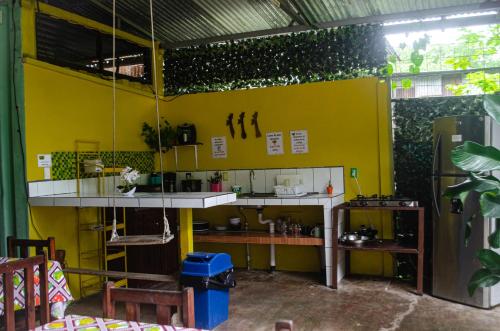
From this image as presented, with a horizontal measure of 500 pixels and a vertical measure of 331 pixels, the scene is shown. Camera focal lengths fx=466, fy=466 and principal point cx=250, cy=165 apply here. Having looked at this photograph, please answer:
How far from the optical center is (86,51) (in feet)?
17.8

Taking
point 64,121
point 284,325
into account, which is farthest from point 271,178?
point 284,325

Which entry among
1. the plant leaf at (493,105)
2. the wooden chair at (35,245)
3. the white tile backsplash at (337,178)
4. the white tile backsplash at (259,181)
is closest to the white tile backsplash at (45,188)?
the wooden chair at (35,245)

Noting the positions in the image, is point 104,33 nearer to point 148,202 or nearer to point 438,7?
point 148,202

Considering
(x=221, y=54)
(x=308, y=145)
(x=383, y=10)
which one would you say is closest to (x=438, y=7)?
(x=383, y=10)

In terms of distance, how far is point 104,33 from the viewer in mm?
5688

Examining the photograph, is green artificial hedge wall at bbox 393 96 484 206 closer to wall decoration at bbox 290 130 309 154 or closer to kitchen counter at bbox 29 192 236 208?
wall decoration at bbox 290 130 309 154

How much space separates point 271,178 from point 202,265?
97.6 inches

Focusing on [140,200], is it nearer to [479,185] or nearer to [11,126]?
[11,126]

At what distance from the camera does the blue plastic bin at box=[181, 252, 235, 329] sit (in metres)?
3.94

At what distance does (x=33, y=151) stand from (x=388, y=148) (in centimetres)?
396

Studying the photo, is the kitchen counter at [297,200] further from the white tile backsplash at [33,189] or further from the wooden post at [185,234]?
the white tile backsplash at [33,189]

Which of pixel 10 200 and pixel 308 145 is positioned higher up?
pixel 308 145

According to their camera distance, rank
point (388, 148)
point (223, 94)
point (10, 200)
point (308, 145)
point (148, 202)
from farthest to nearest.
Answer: point (223, 94), point (308, 145), point (388, 148), point (10, 200), point (148, 202)

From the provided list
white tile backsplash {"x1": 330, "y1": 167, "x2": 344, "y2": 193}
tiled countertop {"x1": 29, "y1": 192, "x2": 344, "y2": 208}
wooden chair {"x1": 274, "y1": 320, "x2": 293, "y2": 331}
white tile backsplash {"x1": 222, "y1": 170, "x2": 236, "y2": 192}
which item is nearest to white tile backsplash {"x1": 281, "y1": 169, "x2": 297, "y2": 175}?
white tile backsplash {"x1": 330, "y1": 167, "x2": 344, "y2": 193}
